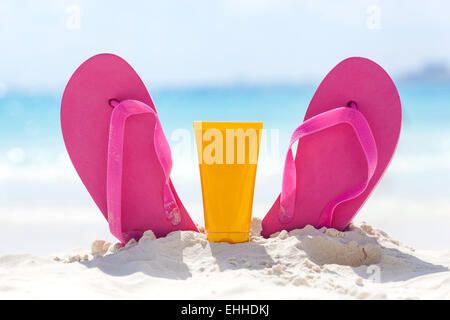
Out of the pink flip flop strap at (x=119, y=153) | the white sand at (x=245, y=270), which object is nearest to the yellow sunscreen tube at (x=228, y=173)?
the white sand at (x=245, y=270)

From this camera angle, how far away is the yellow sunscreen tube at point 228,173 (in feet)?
8.61

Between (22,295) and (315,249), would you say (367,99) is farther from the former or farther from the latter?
(22,295)

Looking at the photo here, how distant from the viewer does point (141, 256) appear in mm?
2496

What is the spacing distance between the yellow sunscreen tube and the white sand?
0.31 feet

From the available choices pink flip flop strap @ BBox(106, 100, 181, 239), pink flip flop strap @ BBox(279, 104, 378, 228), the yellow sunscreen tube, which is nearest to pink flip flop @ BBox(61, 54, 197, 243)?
pink flip flop strap @ BBox(106, 100, 181, 239)

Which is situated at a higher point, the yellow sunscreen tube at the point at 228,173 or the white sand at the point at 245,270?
the yellow sunscreen tube at the point at 228,173

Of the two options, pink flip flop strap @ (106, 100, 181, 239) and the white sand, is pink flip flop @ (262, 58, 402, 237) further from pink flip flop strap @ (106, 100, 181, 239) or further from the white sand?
pink flip flop strap @ (106, 100, 181, 239)

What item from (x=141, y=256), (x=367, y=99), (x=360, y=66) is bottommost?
(x=141, y=256)

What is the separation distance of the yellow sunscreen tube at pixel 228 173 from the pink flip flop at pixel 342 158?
261 mm

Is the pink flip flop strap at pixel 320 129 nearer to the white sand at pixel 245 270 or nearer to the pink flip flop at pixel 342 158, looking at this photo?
the pink flip flop at pixel 342 158

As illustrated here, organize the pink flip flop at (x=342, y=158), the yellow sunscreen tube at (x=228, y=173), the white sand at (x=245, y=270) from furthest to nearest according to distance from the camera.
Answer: the pink flip flop at (x=342, y=158) → the yellow sunscreen tube at (x=228, y=173) → the white sand at (x=245, y=270)
